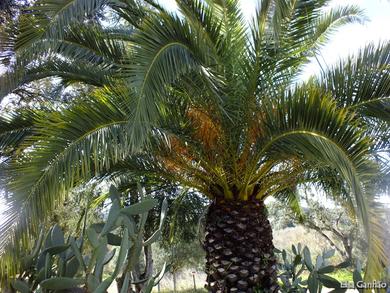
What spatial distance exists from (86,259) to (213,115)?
99.7 inches

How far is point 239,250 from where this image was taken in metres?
5.11

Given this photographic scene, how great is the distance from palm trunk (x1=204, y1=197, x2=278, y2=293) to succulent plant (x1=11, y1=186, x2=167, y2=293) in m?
2.18

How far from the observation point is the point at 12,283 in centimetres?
258

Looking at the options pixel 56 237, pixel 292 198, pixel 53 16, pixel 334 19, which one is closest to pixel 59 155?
pixel 56 237

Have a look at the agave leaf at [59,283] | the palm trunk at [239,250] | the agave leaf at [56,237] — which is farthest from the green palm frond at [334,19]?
the agave leaf at [59,283]

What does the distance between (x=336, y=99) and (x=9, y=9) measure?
198 inches

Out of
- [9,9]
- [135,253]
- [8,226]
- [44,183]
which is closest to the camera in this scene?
[135,253]

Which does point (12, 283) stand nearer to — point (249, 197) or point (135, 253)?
point (135, 253)

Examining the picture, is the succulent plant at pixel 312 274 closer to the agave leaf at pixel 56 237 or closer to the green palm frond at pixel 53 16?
the agave leaf at pixel 56 237

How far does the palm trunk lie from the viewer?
5.02 metres

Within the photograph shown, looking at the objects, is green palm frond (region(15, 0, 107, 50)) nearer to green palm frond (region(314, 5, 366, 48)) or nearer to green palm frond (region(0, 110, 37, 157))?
green palm frond (region(0, 110, 37, 157))

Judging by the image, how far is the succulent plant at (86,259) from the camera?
235 centimetres

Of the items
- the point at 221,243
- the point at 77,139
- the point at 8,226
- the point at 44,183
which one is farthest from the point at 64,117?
the point at 221,243

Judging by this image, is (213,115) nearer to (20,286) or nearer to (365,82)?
(365,82)
